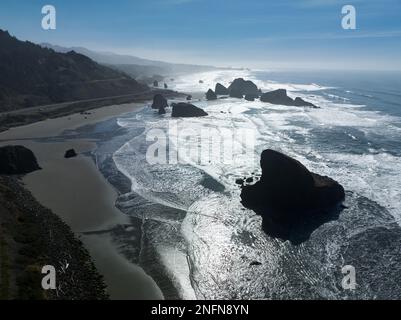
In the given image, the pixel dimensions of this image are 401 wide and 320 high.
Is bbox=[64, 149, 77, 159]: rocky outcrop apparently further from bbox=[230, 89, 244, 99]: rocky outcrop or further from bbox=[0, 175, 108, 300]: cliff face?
bbox=[230, 89, 244, 99]: rocky outcrop

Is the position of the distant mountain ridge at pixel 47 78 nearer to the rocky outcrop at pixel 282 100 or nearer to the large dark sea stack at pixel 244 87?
the large dark sea stack at pixel 244 87

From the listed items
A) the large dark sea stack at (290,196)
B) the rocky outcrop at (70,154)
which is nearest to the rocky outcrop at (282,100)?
the rocky outcrop at (70,154)

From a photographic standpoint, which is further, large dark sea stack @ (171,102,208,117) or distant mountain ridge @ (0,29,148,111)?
distant mountain ridge @ (0,29,148,111)

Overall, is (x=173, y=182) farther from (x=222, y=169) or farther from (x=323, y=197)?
(x=323, y=197)

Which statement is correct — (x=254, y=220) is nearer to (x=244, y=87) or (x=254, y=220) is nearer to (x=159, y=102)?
(x=159, y=102)

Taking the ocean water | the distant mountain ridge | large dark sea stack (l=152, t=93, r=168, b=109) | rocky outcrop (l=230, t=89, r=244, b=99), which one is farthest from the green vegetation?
rocky outcrop (l=230, t=89, r=244, b=99)
